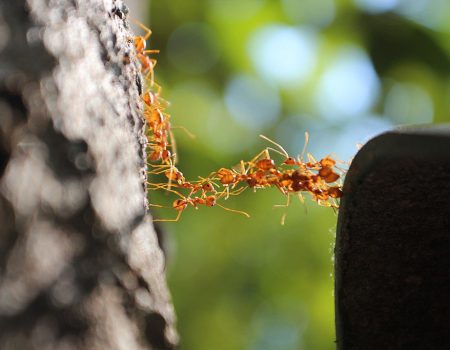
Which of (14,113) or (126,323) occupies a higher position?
(14,113)

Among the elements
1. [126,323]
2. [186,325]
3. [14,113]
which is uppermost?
[14,113]

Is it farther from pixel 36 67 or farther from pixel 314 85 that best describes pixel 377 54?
pixel 36 67

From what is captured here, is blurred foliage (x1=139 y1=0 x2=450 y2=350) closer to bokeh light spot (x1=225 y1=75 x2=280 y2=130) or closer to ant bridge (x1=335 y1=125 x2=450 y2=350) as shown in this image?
bokeh light spot (x1=225 y1=75 x2=280 y2=130)

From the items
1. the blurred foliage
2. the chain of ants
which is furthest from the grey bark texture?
the blurred foliage

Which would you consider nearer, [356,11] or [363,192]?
[363,192]

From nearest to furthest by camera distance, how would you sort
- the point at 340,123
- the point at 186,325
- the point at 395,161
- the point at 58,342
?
the point at 58,342
the point at 395,161
the point at 186,325
the point at 340,123

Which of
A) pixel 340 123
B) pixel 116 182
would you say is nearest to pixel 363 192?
pixel 116 182

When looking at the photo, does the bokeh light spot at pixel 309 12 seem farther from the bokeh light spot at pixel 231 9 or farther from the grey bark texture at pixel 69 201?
the grey bark texture at pixel 69 201

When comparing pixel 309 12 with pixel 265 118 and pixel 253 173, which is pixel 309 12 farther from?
pixel 253 173
